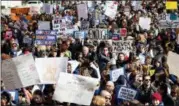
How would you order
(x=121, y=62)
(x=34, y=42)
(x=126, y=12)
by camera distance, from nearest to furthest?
(x=121, y=62)
(x=34, y=42)
(x=126, y=12)

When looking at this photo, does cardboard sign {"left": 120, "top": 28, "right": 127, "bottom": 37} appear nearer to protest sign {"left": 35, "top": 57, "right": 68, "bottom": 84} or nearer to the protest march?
the protest march

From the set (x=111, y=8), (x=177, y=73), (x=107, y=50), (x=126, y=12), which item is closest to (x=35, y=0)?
(x=126, y=12)

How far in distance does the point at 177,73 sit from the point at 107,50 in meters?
3.60

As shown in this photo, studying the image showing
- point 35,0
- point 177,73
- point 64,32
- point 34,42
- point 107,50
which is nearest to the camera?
point 177,73

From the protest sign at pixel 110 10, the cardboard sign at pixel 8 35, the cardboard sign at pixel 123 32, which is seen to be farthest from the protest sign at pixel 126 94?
the protest sign at pixel 110 10

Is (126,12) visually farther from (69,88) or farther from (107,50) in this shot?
(69,88)

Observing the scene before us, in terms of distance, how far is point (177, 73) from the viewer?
793 cm

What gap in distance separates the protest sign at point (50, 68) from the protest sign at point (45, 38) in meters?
5.61

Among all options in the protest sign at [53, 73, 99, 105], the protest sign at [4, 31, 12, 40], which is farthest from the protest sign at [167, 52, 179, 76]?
the protest sign at [4, 31, 12, 40]

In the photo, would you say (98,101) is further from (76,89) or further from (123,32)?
(123,32)

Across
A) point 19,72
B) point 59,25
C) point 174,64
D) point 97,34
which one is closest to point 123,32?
point 97,34

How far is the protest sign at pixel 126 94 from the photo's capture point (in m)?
7.47

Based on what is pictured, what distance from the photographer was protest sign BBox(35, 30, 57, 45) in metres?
13.2

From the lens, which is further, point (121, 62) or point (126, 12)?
point (126, 12)
